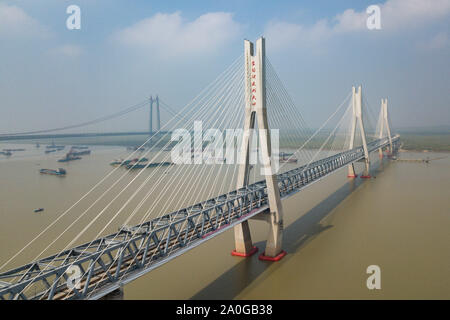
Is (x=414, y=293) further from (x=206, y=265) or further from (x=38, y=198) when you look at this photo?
(x=38, y=198)

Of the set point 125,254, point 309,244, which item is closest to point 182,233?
point 125,254

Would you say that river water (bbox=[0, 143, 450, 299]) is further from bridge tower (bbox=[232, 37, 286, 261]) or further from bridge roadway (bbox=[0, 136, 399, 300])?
bridge roadway (bbox=[0, 136, 399, 300])

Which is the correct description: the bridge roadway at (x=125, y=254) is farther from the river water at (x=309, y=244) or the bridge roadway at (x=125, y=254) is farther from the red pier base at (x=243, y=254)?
the red pier base at (x=243, y=254)

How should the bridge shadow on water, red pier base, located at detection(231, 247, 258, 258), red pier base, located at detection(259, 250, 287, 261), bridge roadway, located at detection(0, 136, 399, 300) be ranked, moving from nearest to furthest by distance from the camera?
bridge roadway, located at detection(0, 136, 399, 300) < the bridge shadow on water < red pier base, located at detection(259, 250, 287, 261) < red pier base, located at detection(231, 247, 258, 258)

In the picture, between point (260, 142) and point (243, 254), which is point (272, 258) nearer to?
point (243, 254)

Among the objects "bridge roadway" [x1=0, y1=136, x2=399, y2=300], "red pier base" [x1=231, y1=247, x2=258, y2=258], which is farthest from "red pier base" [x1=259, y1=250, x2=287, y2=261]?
"bridge roadway" [x1=0, y1=136, x2=399, y2=300]
